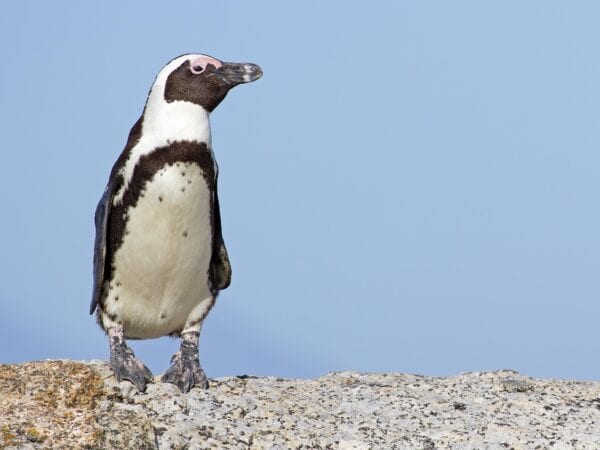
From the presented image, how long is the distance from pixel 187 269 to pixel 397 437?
5.88 ft

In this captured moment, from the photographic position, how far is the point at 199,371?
7.43m

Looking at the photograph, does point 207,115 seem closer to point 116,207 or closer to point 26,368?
point 116,207

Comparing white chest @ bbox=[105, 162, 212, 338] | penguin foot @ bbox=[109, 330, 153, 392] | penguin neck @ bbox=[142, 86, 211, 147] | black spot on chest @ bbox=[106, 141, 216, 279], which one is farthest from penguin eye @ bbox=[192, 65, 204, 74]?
penguin foot @ bbox=[109, 330, 153, 392]

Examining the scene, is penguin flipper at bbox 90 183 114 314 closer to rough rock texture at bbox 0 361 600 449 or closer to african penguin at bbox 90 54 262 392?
african penguin at bbox 90 54 262 392

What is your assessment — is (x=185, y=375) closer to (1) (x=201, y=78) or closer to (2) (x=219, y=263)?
(2) (x=219, y=263)

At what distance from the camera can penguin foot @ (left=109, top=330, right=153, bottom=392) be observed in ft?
23.3

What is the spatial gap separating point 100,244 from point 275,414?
1674 mm

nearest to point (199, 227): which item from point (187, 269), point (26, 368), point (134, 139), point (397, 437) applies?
point (187, 269)

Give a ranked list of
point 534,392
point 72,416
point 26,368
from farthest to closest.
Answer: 1. point 534,392
2. point 26,368
3. point 72,416

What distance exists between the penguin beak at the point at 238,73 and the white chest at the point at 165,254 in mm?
722

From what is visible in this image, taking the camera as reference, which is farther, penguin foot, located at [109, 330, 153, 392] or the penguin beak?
the penguin beak

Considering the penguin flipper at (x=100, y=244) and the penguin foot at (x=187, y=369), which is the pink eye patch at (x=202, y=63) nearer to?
the penguin flipper at (x=100, y=244)

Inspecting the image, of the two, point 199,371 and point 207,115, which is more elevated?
point 207,115

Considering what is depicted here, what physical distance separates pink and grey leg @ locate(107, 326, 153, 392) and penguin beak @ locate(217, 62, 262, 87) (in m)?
1.86
